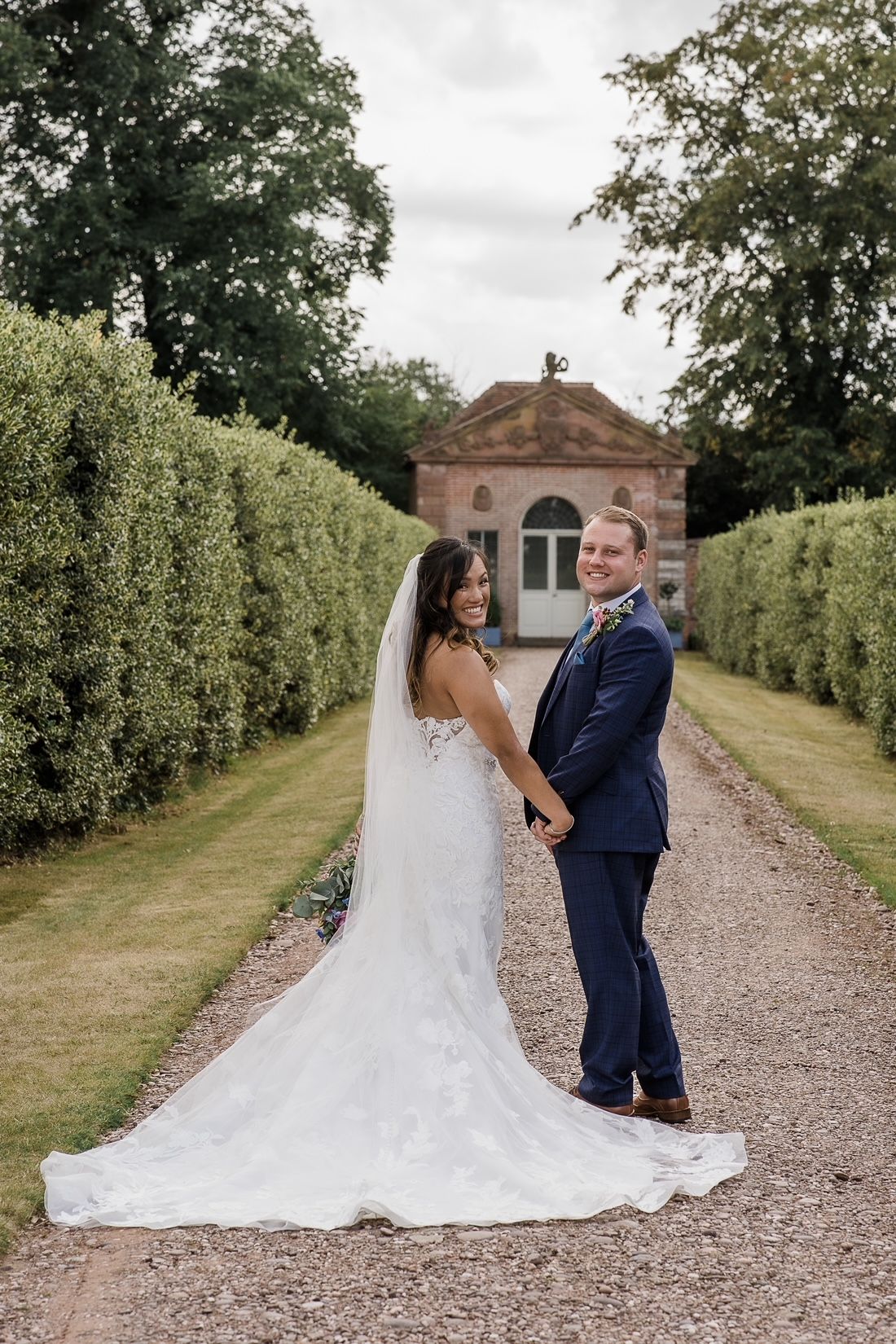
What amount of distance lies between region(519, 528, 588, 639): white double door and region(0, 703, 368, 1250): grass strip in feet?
77.5

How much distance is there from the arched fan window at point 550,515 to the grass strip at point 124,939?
24141 millimetres

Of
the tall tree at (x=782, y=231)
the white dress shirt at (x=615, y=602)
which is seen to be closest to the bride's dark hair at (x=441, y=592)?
the white dress shirt at (x=615, y=602)

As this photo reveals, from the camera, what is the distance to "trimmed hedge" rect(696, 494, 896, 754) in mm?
13375

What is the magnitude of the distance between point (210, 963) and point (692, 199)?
101 feet

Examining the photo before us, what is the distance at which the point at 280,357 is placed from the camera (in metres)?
26.6

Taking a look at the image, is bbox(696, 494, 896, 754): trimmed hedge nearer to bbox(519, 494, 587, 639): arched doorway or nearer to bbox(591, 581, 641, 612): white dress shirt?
bbox(519, 494, 587, 639): arched doorway

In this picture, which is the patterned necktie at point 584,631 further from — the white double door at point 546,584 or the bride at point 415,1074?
the white double door at point 546,584

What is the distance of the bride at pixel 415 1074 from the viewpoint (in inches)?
140

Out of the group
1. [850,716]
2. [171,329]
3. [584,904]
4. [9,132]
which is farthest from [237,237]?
[584,904]

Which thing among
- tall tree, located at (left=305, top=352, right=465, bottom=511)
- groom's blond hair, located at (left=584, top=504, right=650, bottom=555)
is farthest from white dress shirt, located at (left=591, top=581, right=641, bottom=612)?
tall tree, located at (left=305, top=352, right=465, bottom=511)

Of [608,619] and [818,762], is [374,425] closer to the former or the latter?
[818,762]

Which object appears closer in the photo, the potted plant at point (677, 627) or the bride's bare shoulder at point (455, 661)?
the bride's bare shoulder at point (455, 661)

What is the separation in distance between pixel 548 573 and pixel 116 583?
2638 cm

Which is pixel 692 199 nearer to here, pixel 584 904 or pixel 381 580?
pixel 381 580
